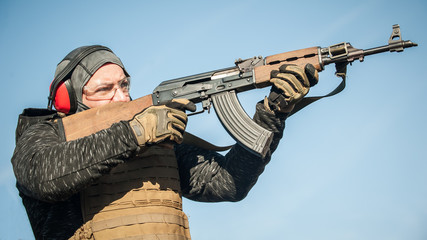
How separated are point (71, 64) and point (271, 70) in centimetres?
254

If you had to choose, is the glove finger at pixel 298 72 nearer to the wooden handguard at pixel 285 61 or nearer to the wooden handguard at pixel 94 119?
the wooden handguard at pixel 285 61

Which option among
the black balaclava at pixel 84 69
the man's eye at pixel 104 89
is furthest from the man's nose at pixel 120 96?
the black balaclava at pixel 84 69

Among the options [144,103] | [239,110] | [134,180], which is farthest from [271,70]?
[134,180]

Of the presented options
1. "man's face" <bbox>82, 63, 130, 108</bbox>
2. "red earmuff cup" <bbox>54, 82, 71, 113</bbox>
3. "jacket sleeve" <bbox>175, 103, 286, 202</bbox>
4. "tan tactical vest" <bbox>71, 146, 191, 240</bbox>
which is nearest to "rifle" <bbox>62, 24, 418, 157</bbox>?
"jacket sleeve" <bbox>175, 103, 286, 202</bbox>

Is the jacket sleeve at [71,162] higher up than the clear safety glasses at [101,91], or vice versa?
the clear safety glasses at [101,91]

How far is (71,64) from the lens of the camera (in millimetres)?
8070

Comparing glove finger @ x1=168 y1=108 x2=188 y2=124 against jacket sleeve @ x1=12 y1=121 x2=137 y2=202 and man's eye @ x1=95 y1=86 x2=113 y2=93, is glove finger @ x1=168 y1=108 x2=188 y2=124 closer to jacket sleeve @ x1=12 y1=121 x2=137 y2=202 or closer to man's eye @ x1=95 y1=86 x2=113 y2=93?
jacket sleeve @ x1=12 y1=121 x2=137 y2=202

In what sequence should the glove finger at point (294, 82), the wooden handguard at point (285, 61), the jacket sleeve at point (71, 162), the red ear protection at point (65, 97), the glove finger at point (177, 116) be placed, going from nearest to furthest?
the jacket sleeve at point (71, 162) < the glove finger at point (177, 116) < the glove finger at point (294, 82) < the wooden handguard at point (285, 61) < the red ear protection at point (65, 97)

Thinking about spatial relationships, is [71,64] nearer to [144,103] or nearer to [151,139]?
[144,103]

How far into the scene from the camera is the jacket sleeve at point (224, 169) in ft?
26.3

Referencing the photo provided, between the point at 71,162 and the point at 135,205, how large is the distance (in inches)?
39.4

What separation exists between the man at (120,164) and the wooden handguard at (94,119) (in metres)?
0.13

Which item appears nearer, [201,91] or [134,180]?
[134,180]

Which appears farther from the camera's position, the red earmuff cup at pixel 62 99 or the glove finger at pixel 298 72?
the red earmuff cup at pixel 62 99
